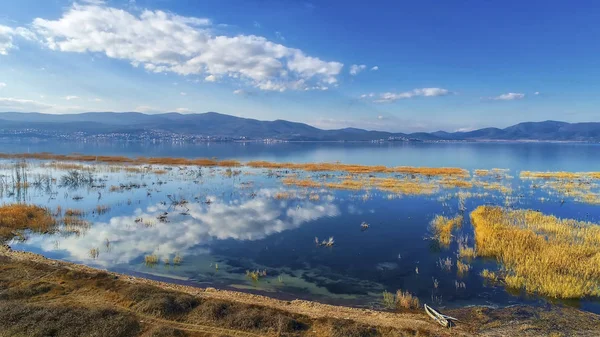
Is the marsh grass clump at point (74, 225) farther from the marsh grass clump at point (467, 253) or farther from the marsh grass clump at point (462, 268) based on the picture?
the marsh grass clump at point (467, 253)

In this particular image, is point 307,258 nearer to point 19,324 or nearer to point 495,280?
point 495,280

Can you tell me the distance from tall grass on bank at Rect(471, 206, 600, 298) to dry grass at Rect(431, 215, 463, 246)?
1.38 metres

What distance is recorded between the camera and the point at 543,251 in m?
19.3

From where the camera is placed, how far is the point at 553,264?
17391 millimetres

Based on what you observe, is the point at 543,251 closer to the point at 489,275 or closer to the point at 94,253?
the point at 489,275

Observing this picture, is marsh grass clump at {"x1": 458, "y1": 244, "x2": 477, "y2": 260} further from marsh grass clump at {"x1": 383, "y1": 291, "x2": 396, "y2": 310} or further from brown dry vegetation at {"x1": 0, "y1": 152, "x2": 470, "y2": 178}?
brown dry vegetation at {"x1": 0, "y1": 152, "x2": 470, "y2": 178}

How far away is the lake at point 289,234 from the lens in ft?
54.8

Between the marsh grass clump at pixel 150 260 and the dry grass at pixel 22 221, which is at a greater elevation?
the dry grass at pixel 22 221

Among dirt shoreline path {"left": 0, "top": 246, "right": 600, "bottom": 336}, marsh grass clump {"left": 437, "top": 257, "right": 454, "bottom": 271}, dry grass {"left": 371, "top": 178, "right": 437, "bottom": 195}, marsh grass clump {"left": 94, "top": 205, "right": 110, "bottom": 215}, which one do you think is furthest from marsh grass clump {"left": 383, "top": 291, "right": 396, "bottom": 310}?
dry grass {"left": 371, "top": 178, "right": 437, "bottom": 195}

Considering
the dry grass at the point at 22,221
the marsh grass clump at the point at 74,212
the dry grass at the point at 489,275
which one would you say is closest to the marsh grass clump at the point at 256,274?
the dry grass at the point at 489,275

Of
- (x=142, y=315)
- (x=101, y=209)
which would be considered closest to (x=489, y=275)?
(x=142, y=315)

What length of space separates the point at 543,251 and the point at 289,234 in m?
15.8

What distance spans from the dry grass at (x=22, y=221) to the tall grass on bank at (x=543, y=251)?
3026 cm

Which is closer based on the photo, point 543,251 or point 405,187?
point 543,251
